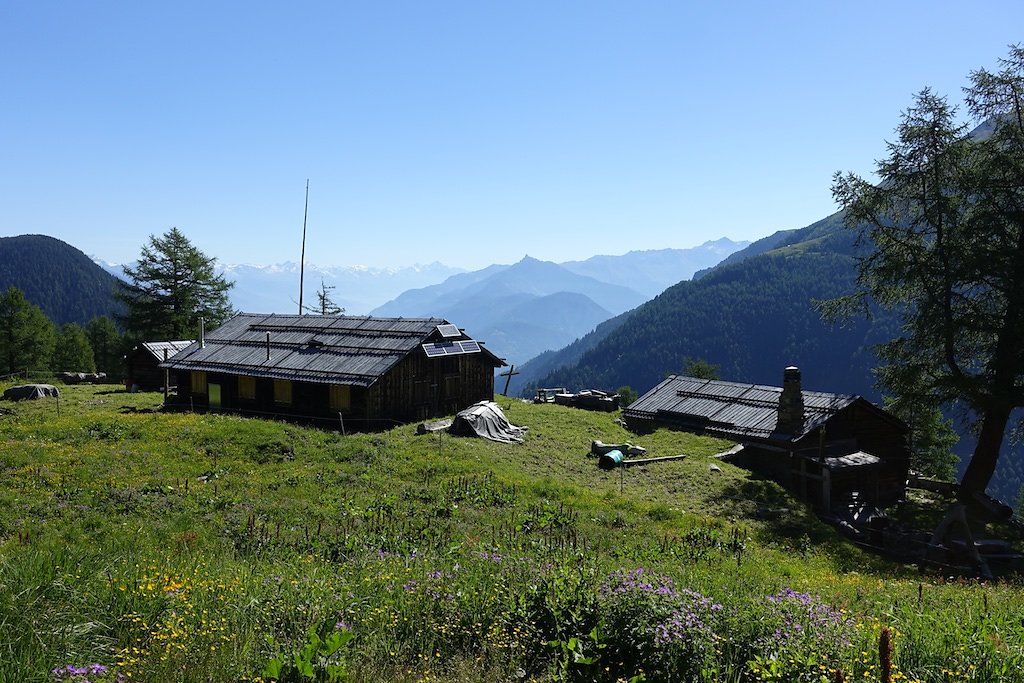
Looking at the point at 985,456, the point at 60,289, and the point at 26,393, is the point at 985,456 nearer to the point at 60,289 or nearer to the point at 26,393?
the point at 26,393

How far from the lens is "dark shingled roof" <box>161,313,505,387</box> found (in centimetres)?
3625

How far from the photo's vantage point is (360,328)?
4106cm

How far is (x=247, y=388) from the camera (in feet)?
127

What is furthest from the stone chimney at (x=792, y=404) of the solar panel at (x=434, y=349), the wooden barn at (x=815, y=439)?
the solar panel at (x=434, y=349)

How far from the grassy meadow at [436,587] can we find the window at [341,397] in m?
11.8

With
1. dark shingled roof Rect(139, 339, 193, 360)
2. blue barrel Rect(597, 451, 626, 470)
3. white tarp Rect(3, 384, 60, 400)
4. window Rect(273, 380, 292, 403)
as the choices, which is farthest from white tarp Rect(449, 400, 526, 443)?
dark shingled roof Rect(139, 339, 193, 360)

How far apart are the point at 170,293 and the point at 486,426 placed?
50.6 m

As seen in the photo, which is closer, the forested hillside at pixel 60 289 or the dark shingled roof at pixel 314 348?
the dark shingled roof at pixel 314 348

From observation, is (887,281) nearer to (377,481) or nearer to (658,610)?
(377,481)

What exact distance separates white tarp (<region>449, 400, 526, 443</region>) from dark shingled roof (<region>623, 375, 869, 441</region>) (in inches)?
341

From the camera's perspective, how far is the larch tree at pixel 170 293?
67.1 meters

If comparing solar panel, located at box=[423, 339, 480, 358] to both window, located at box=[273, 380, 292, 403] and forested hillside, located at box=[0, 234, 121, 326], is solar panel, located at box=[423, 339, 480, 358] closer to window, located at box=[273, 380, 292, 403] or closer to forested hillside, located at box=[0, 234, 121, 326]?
window, located at box=[273, 380, 292, 403]

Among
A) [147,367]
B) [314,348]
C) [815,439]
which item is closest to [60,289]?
[147,367]

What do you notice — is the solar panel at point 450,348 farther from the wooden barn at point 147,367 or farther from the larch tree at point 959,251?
the wooden barn at point 147,367
